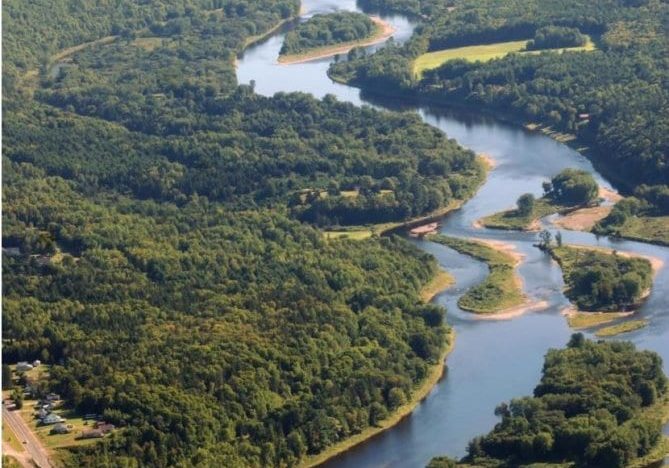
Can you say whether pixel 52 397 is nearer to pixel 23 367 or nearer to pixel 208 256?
pixel 23 367

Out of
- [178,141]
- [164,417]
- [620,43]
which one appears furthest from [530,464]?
[620,43]

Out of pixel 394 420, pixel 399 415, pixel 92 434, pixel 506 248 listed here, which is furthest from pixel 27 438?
pixel 506 248

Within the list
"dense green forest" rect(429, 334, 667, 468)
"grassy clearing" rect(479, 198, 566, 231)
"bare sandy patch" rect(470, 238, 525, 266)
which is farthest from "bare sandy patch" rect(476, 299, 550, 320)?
"grassy clearing" rect(479, 198, 566, 231)

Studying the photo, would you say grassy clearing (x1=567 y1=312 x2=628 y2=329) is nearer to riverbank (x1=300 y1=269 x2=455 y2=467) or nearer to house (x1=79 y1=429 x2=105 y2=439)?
riverbank (x1=300 y1=269 x2=455 y2=467)

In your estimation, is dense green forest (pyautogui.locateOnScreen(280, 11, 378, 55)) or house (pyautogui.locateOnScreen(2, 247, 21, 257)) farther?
dense green forest (pyautogui.locateOnScreen(280, 11, 378, 55))

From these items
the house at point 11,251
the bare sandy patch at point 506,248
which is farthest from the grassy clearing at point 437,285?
the house at point 11,251

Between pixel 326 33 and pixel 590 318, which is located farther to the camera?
pixel 326 33

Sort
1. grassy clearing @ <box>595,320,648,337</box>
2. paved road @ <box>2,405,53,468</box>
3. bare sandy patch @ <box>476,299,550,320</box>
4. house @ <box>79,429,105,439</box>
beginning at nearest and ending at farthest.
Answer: paved road @ <box>2,405,53,468</box> < house @ <box>79,429,105,439</box> < grassy clearing @ <box>595,320,648,337</box> < bare sandy patch @ <box>476,299,550,320</box>
